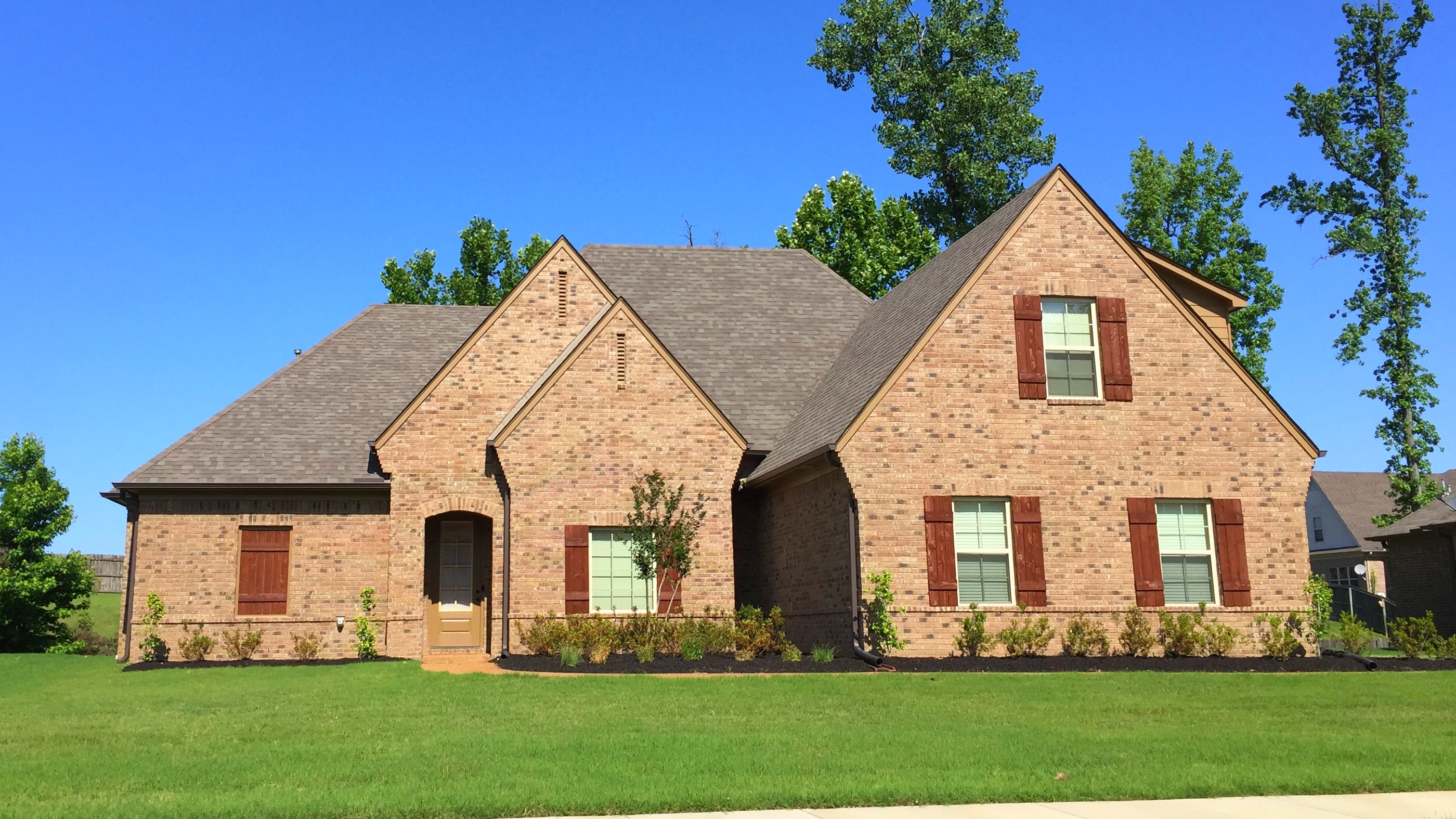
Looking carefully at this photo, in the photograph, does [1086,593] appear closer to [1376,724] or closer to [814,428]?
[814,428]

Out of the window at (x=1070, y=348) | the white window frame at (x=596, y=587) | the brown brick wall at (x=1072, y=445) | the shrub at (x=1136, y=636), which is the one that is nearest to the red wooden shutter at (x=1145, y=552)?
the brown brick wall at (x=1072, y=445)

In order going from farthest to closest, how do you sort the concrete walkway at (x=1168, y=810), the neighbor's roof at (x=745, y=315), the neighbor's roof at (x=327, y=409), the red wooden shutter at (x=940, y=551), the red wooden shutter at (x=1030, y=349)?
the neighbor's roof at (x=745, y=315) → the neighbor's roof at (x=327, y=409) → the red wooden shutter at (x=1030, y=349) → the red wooden shutter at (x=940, y=551) → the concrete walkway at (x=1168, y=810)

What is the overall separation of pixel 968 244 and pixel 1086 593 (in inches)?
264

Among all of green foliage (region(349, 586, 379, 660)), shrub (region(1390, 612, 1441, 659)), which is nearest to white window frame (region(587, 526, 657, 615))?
green foliage (region(349, 586, 379, 660))

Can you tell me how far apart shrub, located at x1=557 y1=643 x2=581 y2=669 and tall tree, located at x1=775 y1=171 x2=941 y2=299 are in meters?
22.5

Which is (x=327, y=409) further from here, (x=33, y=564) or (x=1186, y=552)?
(x=1186, y=552)

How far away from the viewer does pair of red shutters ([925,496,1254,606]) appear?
17828mm

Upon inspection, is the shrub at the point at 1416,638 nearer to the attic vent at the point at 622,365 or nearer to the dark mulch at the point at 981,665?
the dark mulch at the point at 981,665

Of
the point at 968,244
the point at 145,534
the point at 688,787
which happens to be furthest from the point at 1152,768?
the point at 145,534

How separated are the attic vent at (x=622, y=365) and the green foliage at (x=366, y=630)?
230 inches

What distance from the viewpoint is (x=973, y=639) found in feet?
57.6

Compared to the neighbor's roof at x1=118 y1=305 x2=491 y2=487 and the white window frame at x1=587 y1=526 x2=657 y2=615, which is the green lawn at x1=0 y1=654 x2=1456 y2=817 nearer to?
the white window frame at x1=587 y1=526 x2=657 y2=615

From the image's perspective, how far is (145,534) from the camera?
20.9 m

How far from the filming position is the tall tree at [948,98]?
38.8m
